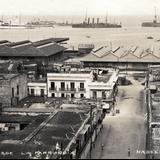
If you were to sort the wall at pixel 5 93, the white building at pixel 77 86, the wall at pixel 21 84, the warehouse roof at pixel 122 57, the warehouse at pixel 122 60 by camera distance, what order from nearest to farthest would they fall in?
the wall at pixel 5 93, the wall at pixel 21 84, the white building at pixel 77 86, the warehouse at pixel 122 60, the warehouse roof at pixel 122 57

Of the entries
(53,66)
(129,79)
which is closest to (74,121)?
(53,66)

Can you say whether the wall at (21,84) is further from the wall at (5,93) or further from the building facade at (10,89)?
the wall at (5,93)

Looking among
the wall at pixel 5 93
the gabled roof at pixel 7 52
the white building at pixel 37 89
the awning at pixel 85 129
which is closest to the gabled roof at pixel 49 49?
the gabled roof at pixel 7 52

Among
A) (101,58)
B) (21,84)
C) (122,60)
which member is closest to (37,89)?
(21,84)

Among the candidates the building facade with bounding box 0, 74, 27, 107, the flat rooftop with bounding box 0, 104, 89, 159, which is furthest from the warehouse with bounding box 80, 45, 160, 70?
the flat rooftop with bounding box 0, 104, 89, 159

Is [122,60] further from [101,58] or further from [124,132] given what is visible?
[124,132]

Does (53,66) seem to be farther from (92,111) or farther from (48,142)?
(48,142)

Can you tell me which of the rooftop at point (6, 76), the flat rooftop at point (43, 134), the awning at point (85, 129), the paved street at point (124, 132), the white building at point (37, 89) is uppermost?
the rooftop at point (6, 76)

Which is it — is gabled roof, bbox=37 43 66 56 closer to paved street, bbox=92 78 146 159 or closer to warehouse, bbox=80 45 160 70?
warehouse, bbox=80 45 160 70
